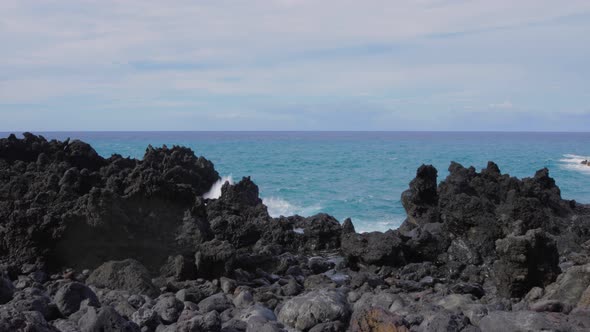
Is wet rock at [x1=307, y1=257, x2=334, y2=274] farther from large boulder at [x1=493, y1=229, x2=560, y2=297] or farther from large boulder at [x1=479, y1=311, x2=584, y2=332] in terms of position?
large boulder at [x1=479, y1=311, x2=584, y2=332]

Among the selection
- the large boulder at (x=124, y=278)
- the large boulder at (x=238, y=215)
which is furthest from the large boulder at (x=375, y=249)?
the large boulder at (x=124, y=278)

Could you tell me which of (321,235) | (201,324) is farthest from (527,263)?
(321,235)

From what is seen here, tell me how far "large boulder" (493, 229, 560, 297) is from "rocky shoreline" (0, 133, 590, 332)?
0.8 inches

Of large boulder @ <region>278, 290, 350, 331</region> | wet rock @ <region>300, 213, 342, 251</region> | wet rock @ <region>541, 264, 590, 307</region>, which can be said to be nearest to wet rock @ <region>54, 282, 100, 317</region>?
large boulder @ <region>278, 290, 350, 331</region>

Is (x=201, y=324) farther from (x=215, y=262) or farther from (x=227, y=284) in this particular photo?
(x=215, y=262)

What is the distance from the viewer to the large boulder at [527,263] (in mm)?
10203

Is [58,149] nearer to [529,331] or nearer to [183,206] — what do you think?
[183,206]

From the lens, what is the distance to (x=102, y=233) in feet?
39.3

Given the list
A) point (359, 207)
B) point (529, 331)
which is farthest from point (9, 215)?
point (359, 207)

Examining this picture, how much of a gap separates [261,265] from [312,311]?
4139 millimetres

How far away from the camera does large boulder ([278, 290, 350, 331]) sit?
26.6ft

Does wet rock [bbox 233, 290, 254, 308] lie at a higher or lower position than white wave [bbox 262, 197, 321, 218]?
higher

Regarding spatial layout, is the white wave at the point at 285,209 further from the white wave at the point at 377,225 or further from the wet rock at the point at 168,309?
the wet rock at the point at 168,309

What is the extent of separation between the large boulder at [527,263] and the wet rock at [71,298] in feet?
19.2
